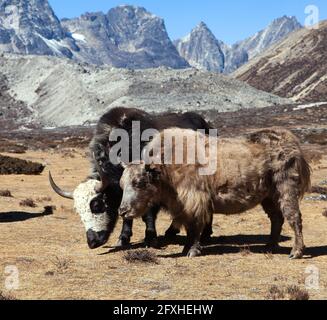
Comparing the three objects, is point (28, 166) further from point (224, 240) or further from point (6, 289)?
point (6, 289)

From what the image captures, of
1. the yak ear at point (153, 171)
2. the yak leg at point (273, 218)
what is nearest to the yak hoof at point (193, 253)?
the yak ear at point (153, 171)

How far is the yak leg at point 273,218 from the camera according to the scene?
11086mm

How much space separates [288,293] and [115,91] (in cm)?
9038

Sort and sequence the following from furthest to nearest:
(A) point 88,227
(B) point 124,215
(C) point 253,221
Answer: (C) point 253,221 → (A) point 88,227 → (B) point 124,215

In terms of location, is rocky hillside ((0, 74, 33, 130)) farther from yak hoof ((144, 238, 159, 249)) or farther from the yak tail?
the yak tail

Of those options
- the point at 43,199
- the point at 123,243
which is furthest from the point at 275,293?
the point at 43,199

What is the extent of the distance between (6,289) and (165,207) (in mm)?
3579

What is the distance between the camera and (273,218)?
441 inches

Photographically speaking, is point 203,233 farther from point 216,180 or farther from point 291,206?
point 291,206

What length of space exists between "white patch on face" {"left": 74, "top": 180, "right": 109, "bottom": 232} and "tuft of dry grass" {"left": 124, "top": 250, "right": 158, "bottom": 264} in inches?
35.4

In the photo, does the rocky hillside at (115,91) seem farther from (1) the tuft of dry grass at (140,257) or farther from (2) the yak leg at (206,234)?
(1) the tuft of dry grass at (140,257)
